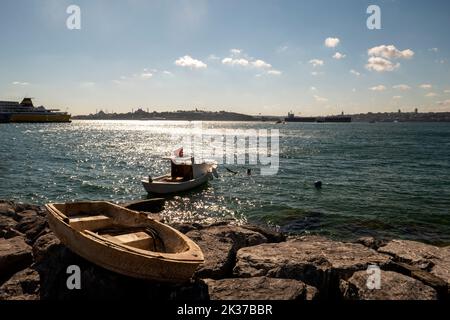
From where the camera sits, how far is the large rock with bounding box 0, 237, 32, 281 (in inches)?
381

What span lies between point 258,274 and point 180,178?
2185 cm

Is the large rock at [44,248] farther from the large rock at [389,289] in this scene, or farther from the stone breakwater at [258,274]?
the large rock at [389,289]

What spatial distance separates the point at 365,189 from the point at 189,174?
15.2 m

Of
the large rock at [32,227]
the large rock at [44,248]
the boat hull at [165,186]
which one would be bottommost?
the boat hull at [165,186]

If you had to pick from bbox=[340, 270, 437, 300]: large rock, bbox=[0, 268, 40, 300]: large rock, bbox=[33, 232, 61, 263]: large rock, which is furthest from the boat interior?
bbox=[340, 270, 437, 300]: large rock

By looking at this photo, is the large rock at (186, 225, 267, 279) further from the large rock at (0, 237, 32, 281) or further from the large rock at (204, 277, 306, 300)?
the large rock at (0, 237, 32, 281)

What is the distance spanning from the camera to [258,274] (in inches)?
359

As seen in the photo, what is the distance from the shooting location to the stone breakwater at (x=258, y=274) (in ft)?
26.1

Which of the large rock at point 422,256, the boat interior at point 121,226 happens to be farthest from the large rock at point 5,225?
the large rock at point 422,256

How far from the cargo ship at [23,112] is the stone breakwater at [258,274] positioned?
179 meters

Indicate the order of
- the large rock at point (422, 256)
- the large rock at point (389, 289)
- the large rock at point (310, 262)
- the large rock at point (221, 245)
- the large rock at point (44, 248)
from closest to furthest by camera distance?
the large rock at point (389, 289)
the large rock at point (310, 262)
the large rock at point (221, 245)
the large rock at point (44, 248)
the large rock at point (422, 256)
